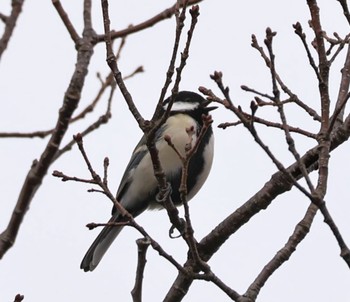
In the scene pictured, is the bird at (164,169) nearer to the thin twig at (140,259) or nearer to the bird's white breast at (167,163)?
the bird's white breast at (167,163)

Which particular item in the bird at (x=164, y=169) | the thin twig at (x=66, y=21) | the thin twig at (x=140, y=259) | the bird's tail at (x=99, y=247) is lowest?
the thin twig at (x=140, y=259)

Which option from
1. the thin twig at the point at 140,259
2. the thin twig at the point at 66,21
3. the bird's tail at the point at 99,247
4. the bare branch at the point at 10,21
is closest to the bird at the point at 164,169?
the bird's tail at the point at 99,247

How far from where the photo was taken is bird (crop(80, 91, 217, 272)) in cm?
522

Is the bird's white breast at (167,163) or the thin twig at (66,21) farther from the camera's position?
the bird's white breast at (167,163)

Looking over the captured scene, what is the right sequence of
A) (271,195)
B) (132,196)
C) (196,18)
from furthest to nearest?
(132,196), (271,195), (196,18)

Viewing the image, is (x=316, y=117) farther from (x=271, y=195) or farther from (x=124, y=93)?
(x=124, y=93)

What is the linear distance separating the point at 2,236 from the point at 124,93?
68cm

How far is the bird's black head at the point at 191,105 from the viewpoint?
18.7 feet

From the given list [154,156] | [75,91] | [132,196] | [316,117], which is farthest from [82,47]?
[132,196]

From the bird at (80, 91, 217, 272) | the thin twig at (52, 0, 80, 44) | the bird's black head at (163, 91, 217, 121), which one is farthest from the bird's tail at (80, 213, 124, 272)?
the thin twig at (52, 0, 80, 44)

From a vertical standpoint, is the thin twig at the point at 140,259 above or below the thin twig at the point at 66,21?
below

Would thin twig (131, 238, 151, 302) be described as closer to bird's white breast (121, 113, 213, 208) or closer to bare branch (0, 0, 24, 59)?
bare branch (0, 0, 24, 59)

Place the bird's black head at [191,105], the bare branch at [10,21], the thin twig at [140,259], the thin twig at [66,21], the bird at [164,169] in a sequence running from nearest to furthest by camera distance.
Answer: the thin twig at [140,259] < the bare branch at [10,21] < the thin twig at [66,21] < the bird at [164,169] < the bird's black head at [191,105]

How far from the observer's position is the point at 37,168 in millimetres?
2916
